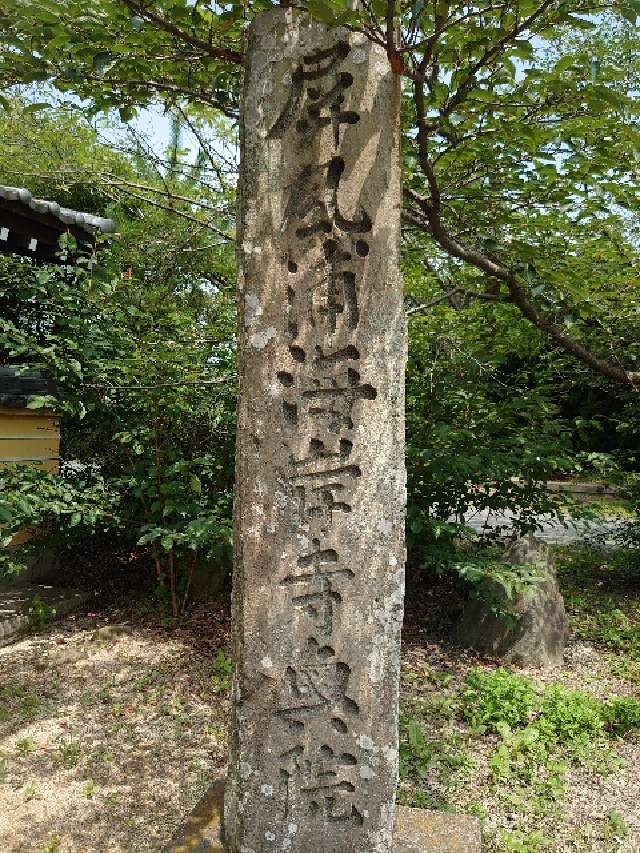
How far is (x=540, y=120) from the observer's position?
3.70 metres

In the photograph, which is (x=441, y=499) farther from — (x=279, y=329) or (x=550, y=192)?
(x=279, y=329)

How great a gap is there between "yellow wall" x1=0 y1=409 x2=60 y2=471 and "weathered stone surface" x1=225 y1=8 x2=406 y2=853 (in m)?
4.62

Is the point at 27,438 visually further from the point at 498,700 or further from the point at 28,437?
the point at 498,700

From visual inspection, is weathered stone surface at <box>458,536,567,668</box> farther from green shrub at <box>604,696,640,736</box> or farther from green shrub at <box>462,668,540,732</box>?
green shrub at <box>604,696,640,736</box>

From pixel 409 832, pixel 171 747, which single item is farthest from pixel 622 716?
pixel 171 747

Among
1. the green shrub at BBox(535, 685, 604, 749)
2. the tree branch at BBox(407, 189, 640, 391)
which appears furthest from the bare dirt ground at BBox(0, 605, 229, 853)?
the tree branch at BBox(407, 189, 640, 391)

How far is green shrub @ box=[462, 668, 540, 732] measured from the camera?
4.18 meters

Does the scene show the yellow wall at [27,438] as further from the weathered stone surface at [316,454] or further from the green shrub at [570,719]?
the green shrub at [570,719]

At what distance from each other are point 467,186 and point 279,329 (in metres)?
2.65

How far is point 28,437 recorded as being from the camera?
654 centimetres

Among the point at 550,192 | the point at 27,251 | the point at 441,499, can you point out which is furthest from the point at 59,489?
the point at 550,192

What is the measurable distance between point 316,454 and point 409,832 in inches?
58.2

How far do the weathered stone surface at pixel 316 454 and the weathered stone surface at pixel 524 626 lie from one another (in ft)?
9.79

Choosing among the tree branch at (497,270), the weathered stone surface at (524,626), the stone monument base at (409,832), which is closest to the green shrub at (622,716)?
the weathered stone surface at (524,626)
